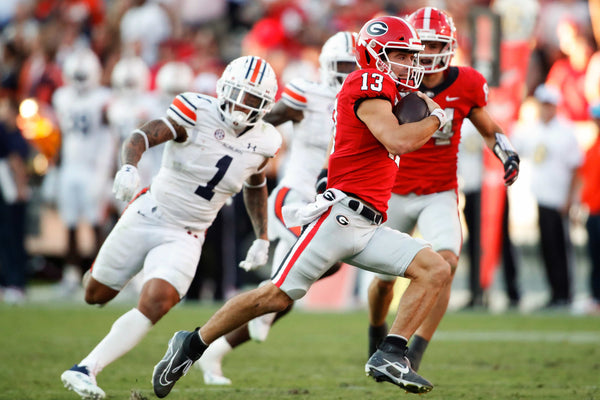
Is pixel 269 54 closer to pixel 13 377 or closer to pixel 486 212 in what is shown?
pixel 486 212

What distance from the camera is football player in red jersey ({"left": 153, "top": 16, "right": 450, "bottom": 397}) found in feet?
15.3

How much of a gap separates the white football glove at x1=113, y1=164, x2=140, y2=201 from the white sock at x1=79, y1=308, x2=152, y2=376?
0.67 metres

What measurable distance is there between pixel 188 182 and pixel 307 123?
4.15ft

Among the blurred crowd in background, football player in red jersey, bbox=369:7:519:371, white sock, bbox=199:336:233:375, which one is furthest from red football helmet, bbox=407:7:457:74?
the blurred crowd in background

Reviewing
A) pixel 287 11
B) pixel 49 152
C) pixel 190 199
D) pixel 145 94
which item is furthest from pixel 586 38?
pixel 190 199

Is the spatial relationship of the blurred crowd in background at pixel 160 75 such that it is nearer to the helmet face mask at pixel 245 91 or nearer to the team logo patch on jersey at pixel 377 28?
the helmet face mask at pixel 245 91

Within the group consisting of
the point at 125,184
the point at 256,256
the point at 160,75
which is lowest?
the point at 256,256

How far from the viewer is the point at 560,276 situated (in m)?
10.7

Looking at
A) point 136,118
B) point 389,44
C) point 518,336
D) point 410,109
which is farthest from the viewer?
point 136,118

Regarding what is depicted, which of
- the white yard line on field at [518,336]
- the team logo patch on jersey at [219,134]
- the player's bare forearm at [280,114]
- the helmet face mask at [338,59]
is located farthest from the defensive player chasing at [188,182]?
the white yard line on field at [518,336]

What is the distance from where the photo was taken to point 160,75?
38.2 feet

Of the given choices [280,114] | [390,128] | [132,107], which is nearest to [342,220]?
[390,128]

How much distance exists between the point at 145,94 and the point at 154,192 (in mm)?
6557

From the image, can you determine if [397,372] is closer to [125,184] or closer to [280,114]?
[125,184]
